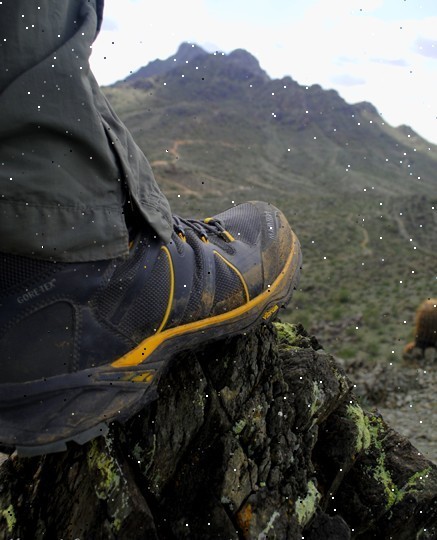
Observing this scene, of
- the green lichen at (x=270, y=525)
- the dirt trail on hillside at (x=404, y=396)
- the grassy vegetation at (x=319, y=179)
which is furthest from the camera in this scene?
the grassy vegetation at (x=319, y=179)

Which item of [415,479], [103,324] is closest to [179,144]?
[415,479]

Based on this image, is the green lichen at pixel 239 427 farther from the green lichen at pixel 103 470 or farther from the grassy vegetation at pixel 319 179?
the grassy vegetation at pixel 319 179

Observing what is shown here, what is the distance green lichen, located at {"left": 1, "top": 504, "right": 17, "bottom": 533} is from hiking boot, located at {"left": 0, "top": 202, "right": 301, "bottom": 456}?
347 millimetres

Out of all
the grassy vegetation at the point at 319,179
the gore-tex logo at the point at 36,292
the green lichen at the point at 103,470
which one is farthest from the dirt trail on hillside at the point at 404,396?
the gore-tex logo at the point at 36,292

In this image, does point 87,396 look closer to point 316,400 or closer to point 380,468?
point 316,400

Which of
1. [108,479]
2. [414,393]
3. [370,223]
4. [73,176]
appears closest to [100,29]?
[73,176]

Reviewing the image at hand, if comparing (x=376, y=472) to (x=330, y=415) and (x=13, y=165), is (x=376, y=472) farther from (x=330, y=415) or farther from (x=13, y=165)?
(x=13, y=165)

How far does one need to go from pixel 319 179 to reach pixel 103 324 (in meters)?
58.4

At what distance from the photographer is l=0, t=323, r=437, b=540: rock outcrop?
1.88 metres

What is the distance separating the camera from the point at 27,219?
4.81 feet

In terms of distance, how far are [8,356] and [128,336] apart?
1.28 feet

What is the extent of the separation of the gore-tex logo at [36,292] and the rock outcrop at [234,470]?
663 millimetres

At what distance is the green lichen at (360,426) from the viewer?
8.05ft

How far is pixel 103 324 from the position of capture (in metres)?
1.74
